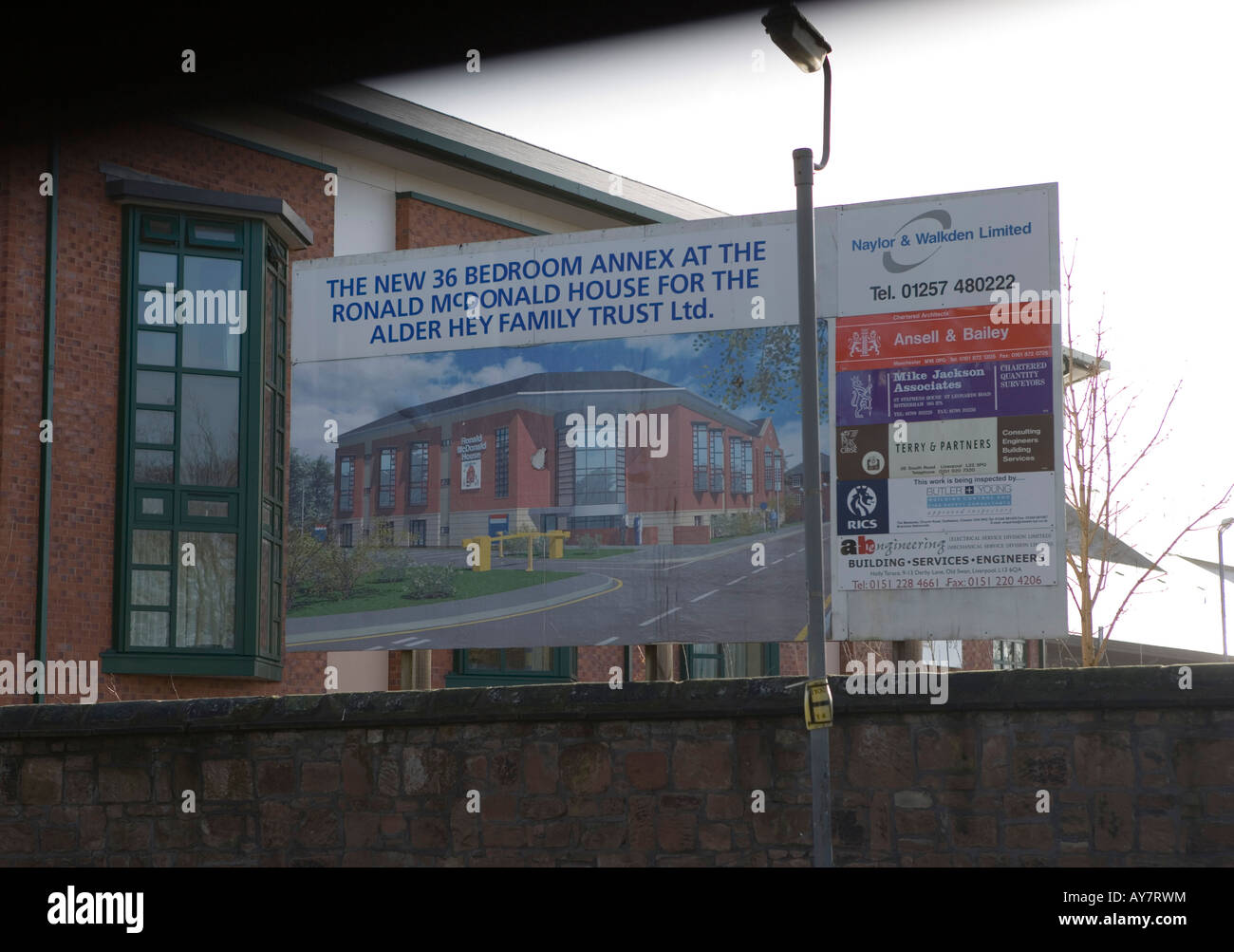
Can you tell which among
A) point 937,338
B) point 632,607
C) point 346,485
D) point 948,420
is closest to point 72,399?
point 346,485

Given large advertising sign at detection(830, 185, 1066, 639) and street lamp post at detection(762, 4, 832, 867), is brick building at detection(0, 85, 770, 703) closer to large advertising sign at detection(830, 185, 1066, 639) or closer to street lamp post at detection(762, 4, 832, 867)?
large advertising sign at detection(830, 185, 1066, 639)

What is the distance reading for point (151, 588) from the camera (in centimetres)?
1716

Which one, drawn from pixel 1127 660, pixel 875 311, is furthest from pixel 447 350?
pixel 1127 660

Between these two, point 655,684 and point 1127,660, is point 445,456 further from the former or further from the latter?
point 1127,660

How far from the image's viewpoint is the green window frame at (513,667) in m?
19.9

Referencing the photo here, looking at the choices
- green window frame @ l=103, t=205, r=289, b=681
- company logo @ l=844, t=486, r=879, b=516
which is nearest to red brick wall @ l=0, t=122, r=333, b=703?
green window frame @ l=103, t=205, r=289, b=681

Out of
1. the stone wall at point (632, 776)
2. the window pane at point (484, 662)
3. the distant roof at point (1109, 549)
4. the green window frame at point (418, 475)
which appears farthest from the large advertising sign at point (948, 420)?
the distant roof at point (1109, 549)

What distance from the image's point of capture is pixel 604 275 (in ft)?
45.1

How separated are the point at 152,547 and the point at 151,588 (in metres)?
0.46

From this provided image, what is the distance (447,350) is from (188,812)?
4746 mm

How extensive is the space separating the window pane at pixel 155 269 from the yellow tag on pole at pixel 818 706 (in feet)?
35.3

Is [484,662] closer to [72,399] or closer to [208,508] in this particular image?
[208,508]

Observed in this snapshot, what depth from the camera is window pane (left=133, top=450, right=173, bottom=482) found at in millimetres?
17312

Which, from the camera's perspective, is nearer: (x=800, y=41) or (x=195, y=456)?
(x=800, y=41)
